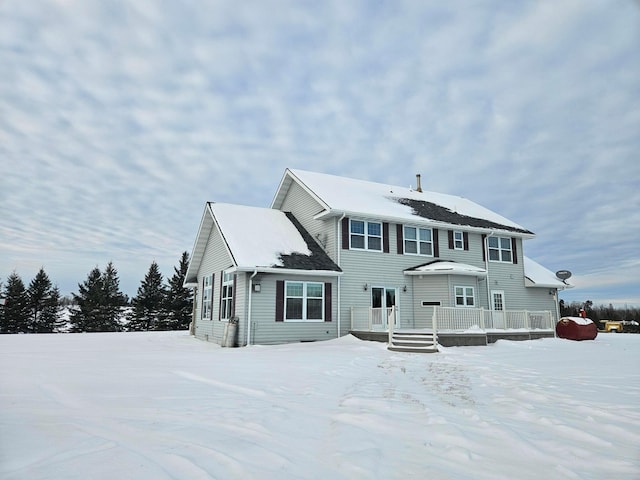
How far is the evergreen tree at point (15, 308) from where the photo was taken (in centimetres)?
3919

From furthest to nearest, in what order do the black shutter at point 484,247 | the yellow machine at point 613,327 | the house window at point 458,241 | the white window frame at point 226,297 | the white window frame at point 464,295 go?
the yellow machine at point 613,327, the black shutter at point 484,247, the house window at point 458,241, the white window frame at point 464,295, the white window frame at point 226,297

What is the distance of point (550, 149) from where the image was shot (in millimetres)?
20328

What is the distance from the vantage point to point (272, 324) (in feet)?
51.8

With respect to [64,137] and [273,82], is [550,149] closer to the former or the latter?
[273,82]

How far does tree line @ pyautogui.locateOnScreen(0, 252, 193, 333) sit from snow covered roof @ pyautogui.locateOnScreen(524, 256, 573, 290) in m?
29.8

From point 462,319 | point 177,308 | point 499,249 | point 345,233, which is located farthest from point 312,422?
point 177,308

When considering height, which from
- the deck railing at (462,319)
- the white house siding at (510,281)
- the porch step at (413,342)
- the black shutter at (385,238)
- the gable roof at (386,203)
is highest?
the gable roof at (386,203)

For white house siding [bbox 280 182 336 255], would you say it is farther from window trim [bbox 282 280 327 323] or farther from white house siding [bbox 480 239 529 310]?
white house siding [bbox 480 239 529 310]

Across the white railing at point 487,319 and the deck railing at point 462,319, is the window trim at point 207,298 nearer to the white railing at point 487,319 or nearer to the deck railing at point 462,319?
the deck railing at point 462,319

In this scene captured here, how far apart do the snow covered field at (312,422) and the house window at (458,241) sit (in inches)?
435

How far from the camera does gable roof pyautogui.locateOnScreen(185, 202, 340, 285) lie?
15695 mm

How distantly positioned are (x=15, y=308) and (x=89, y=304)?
628 cm

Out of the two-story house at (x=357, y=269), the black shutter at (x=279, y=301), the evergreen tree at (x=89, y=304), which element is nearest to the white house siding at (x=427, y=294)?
the two-story house at (x=357, y=269)

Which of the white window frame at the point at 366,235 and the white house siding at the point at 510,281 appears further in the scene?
the white house siding at the point at 510,281
